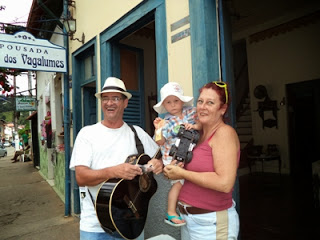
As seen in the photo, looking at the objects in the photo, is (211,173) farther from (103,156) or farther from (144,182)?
(103,156)

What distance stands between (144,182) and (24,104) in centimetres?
1031

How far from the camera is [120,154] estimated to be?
2045 mm

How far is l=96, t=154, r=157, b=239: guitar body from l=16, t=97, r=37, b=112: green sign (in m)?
10.1

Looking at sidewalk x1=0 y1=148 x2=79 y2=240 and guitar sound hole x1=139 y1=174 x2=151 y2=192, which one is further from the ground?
guitar sound hole x1=139 y1=174 x2=151 y2=192

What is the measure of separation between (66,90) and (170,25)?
3.40 metres

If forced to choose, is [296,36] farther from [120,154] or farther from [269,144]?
[120,154]

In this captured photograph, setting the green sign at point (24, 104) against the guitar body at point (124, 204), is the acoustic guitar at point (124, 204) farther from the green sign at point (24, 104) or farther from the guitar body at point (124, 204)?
the green sign at point (24, 104)

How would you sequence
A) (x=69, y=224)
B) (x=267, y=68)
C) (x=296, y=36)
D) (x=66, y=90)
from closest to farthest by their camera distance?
(x=69, y=224) < (x=66, y=90) < (x=296, y=36) < (x=267, y=68)

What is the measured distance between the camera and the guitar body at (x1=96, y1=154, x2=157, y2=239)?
1.82m

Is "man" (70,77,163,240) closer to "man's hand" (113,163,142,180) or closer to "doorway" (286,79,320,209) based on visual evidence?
"man's hand" (113,163,142,180)

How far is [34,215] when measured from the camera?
5.59 m

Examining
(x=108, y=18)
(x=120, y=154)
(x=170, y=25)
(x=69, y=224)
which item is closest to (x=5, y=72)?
(x=108, y=18)

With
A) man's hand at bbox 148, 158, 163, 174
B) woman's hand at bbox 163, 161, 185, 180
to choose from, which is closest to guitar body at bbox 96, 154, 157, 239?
man's hand at bbox 148, 158, 163, 174

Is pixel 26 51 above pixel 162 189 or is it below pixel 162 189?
above
